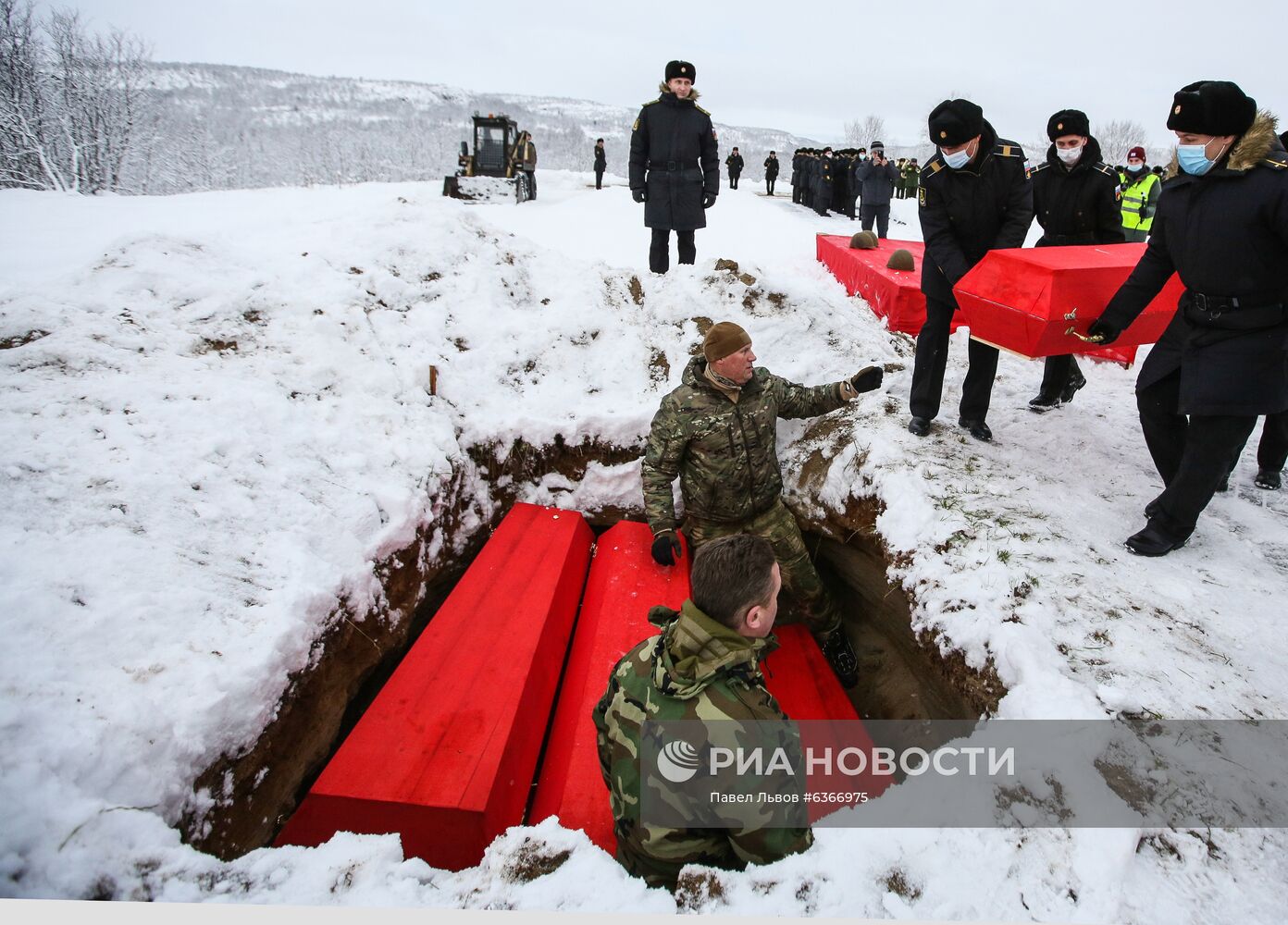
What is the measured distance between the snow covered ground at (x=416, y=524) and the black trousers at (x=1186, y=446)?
26 cm

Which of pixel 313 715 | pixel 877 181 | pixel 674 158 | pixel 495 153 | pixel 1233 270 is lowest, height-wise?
pixel 313 715

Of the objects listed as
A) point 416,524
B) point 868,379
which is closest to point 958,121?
point 868,379

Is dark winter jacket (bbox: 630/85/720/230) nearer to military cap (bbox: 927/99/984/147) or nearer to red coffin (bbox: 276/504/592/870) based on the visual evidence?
military cap (bbox: 927/99/984/147)

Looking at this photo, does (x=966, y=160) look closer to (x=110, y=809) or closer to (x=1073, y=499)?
(x=1073, y=499)

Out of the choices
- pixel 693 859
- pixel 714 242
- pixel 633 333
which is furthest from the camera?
pixel 714 242

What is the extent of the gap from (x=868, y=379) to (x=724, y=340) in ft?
2.75

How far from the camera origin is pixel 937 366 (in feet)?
11.6

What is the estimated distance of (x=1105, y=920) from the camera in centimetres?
136

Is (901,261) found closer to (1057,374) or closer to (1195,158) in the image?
(1057,374)

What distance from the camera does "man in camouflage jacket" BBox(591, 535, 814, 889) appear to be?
5.24 ft

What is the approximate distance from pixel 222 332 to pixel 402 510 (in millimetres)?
1565

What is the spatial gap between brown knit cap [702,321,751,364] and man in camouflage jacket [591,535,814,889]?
1.79 meters

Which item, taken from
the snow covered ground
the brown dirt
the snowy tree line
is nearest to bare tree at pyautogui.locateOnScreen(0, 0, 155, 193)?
the snowy tree line

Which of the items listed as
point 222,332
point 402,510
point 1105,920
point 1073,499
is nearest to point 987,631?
point 1105,920
